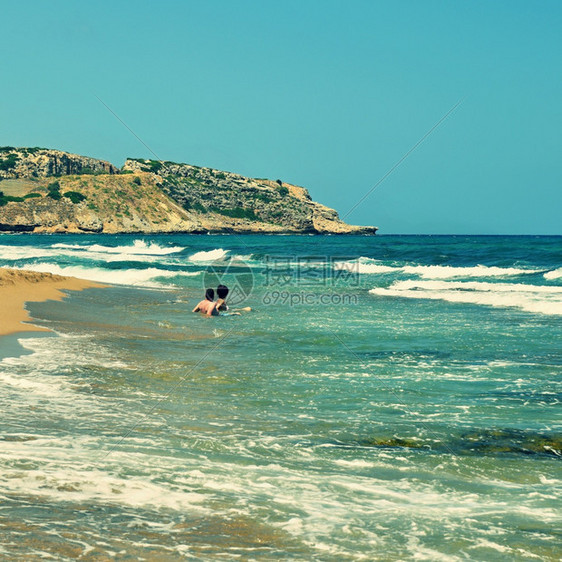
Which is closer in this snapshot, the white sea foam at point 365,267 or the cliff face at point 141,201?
the white sea foam at point 365,267

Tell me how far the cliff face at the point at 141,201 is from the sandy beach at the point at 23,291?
12002cm

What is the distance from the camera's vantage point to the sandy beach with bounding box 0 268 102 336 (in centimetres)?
1357

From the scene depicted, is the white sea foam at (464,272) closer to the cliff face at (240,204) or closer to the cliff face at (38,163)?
the cliff face at (240,204)

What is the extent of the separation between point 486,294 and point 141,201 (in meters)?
138

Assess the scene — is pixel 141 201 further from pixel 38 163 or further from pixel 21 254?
pixel 21 254

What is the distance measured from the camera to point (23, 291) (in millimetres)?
19844

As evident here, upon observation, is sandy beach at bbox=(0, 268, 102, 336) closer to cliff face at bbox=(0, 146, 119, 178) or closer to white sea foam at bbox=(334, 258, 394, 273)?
white sea foam at bbox=(334, 258, 394, 273)

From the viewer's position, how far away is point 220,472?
5691 mm

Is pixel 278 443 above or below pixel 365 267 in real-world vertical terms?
below

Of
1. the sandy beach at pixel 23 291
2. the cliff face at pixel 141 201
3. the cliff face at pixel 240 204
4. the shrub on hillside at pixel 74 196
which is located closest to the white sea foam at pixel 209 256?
the sandy beach at pixel 23 291

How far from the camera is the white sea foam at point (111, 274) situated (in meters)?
31.2

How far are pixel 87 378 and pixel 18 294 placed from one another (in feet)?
36.2

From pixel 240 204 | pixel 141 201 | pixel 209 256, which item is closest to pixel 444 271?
pixel 209 256

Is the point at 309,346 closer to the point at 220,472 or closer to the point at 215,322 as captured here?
the point at 215,322
